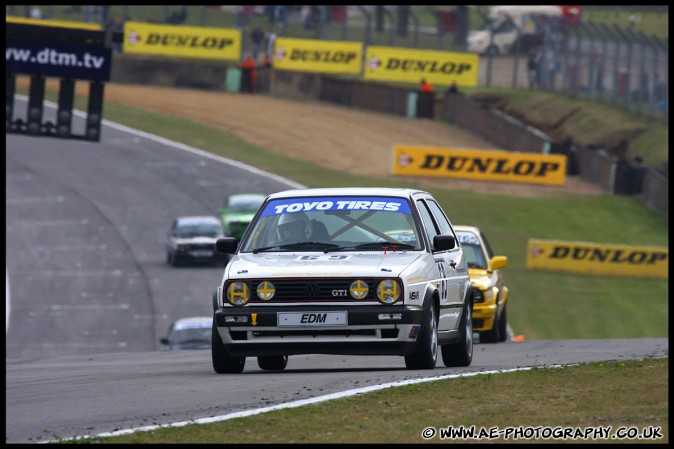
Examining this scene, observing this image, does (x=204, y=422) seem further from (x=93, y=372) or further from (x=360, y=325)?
(x=93, y=372)

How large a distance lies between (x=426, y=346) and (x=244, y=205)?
2601cm

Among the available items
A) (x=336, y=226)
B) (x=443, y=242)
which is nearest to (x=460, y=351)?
(x=443, y=242)

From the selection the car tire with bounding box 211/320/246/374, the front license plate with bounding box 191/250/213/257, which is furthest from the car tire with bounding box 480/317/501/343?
the front license plate with bounding box 191/250/213/257

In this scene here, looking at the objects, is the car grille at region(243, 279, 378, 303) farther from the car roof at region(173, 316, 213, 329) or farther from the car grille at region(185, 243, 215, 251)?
the car grille at region(185, 243, 215, 251)

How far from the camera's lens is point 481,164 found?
45000 mm

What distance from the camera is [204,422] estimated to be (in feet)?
27.3

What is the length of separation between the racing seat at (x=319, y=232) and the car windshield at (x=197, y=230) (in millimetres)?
23698

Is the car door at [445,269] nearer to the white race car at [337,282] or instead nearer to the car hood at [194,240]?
the white race car at [337,282]

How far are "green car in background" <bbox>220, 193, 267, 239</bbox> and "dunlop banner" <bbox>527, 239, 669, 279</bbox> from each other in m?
7.31

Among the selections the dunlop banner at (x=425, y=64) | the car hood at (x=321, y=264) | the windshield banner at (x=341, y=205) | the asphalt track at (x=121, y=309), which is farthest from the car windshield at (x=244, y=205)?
the car hood at (x=321, y=264)

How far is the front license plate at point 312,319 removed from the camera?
11.0m

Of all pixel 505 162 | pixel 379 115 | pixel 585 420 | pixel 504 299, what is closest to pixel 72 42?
pixel 504 299

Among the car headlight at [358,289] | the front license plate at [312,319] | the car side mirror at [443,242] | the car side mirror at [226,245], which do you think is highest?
the car side mirror at [443,242]

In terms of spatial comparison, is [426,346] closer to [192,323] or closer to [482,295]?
[482,295]
